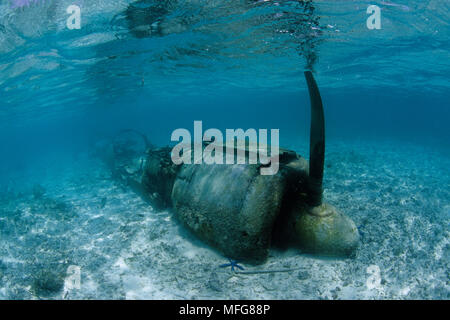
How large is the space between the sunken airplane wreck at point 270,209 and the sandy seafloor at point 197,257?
0.46m

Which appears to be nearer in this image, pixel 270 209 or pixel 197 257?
pixel 270 209

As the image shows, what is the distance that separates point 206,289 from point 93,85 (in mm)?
24628

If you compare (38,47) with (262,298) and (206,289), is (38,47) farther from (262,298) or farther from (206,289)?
(262,298)

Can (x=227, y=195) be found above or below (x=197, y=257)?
above

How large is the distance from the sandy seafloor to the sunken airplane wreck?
459mm

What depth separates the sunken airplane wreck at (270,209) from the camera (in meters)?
4.63

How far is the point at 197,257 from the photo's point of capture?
5.61 m

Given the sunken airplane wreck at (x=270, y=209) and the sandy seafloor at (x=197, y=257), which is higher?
the sunken airplane wreck at (x=270, y=209)

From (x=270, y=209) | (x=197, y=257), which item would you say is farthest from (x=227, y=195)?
(x=197, y=257)

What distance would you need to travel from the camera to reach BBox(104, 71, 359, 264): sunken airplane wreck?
4633 mm

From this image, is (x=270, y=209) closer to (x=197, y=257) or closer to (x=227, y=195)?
(x=227, y=195)

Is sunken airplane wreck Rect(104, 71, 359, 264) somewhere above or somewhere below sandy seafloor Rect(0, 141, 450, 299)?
above

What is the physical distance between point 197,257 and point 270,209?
233 cm
